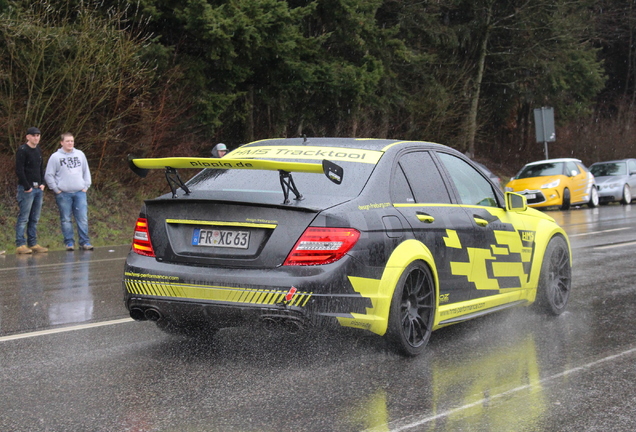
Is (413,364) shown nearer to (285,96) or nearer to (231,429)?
(231,429)

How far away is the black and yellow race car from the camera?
5449mm

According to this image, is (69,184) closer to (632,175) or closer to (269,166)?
(269,166)

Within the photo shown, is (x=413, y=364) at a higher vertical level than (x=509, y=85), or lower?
lower

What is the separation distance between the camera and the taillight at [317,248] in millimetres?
5445

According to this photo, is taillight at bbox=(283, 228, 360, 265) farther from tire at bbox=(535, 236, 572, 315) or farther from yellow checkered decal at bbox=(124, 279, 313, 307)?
tire at bbox=(535, 236, 572, 315)

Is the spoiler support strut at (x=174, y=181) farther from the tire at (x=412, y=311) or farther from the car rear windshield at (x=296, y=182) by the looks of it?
the tire at (x=412, y=311)

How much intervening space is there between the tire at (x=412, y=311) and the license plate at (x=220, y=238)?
1019 millimetres

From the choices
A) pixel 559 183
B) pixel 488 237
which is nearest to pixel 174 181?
pixel 488 237

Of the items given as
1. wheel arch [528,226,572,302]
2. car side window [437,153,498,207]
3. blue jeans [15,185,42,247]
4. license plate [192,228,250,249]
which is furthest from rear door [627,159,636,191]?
license plate [192,228,250,249]

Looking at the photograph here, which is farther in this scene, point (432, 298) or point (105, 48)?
point (105, 48)

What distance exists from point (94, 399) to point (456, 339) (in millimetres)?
2914

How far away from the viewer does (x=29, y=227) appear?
14594 mm

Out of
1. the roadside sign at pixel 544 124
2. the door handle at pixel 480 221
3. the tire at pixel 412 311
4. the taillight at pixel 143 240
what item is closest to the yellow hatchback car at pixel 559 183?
the roadside sign at pixel 544 124

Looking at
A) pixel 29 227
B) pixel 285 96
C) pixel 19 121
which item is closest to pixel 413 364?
pixel 29 227
